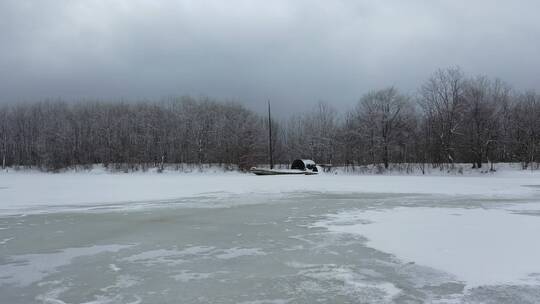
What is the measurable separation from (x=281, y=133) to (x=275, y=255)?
73.1 metres

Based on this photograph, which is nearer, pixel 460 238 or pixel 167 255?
pixel 167 255

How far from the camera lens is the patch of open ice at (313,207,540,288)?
5773mm

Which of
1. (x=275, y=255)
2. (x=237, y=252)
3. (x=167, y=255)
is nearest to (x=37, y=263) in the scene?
(x=167, y=255)

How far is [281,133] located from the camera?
79812 millimetres

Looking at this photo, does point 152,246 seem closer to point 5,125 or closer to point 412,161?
point 412,161

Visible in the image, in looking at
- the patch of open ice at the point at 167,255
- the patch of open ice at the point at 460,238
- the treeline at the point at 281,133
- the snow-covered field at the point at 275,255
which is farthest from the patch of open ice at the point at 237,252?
the treeline at the point at 281,133

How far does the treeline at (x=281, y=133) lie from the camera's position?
43.2m

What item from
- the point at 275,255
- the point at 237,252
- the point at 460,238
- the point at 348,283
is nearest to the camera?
the point at 348,283

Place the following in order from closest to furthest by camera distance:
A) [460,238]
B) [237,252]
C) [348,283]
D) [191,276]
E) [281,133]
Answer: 1. [348,283]
2. [191,276]
3. [237,252]
4. [460,238]
5. [281,133]

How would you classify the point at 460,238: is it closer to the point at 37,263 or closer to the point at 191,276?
the point at 191,276

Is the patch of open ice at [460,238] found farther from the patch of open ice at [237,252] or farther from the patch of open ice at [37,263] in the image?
the patch of open ice at [37,263]

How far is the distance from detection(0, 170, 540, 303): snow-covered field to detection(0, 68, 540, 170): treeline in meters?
33.1

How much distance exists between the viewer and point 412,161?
47.2 m

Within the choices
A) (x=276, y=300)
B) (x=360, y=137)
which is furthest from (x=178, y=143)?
(x=276, y=300)
